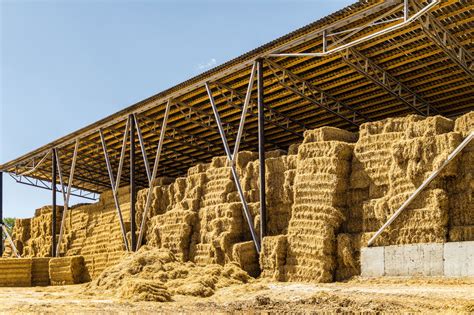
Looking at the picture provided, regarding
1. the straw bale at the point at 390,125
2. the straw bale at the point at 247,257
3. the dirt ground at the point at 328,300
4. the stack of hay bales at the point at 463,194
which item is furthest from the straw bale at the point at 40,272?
the stack of hay bales at the point at 463,194

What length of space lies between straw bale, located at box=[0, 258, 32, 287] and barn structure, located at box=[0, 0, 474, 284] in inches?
152

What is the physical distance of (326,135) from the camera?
2109cm

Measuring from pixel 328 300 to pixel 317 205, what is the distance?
624 centimetres

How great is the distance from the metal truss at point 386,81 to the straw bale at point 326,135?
307 centimetres

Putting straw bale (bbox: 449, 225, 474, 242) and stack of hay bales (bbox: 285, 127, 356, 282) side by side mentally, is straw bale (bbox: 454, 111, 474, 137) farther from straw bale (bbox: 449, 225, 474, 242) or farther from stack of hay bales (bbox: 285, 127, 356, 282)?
stack of hay bales (bbox: 285, 127, 356, 282)

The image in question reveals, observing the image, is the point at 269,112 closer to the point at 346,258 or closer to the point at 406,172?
the point at 346,258

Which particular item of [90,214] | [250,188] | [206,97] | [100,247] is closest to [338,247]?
[250,188]

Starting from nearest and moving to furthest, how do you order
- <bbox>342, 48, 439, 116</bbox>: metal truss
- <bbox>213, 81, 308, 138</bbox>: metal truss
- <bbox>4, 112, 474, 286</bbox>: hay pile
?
<bbox>4, 112, 474, 286</bbox>: hay pile → <bbox>342, 48, 439, 116</bbox>: metal truss → <bbox>213, 81, 308, 138</bbox>: metal truss

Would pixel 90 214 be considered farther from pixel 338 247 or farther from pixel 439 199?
pixel 439 199

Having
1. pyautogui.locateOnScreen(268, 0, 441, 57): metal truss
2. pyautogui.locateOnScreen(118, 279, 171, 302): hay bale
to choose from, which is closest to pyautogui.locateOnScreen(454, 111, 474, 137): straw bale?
pyautogui.locateOnScreen(268, 0, 441, 57): metal truss

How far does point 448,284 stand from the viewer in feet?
53.9

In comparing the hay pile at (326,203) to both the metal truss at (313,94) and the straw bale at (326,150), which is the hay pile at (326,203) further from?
the metal truss at (313,94)

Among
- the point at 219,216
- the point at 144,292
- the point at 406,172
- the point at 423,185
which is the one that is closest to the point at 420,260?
the point at 423,185

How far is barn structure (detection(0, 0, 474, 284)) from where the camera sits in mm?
20984
